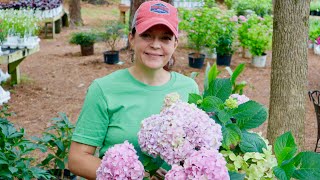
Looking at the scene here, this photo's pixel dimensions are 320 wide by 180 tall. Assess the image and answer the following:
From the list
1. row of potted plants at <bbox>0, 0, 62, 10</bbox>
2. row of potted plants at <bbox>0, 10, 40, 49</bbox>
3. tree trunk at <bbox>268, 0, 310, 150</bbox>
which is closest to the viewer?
tree trunk at <bbox>268, 0, 310, 150</bbox>

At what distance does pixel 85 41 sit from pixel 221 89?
8.31 metres

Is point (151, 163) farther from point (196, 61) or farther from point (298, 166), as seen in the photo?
point (196, 61)

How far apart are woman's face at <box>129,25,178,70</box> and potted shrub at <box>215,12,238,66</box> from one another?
7.37m

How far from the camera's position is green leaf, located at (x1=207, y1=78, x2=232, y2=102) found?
5.35 feet

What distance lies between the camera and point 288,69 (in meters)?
3.76

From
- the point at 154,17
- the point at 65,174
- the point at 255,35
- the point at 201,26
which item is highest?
the point at 154,17

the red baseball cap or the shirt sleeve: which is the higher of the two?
the red baseball cap

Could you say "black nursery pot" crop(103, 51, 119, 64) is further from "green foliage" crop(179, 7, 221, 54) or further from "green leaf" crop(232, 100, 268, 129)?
"green leaf" crop(232, 100, 268, 129)

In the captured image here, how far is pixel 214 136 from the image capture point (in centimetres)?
138

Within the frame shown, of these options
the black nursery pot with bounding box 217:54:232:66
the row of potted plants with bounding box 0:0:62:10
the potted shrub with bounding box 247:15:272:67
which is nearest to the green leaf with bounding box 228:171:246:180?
the potted shrub with bounding box 247:15:272:67

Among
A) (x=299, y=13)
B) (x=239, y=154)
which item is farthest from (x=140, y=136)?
(x=299, y=13)

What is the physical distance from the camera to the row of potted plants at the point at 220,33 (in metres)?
9.02

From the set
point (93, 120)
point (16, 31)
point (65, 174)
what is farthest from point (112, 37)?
point (93, 120)

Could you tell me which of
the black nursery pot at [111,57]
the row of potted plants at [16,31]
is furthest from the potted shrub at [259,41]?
the row of potted plants at [16,31]
